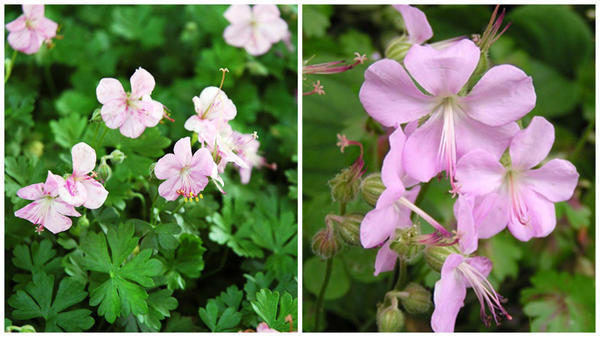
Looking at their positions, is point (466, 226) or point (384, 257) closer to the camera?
point (466, 226)

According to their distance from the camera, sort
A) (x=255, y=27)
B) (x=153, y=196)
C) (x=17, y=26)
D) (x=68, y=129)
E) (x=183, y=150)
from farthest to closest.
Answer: (x=255, y=27)
(x=68, y=129)
(x=17, y=26)
(x=153, y=196)
(x=183, y=150)

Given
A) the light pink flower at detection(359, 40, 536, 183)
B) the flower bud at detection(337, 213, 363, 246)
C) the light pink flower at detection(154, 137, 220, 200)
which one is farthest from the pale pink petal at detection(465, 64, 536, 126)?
the light pink flower at detection(154, 137, 220, 200)

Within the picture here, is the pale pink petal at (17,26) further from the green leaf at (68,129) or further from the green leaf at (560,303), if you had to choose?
the green leaf at (560,303)

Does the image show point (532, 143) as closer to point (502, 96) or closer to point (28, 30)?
point (502, 96)

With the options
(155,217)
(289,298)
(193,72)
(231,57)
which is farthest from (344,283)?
(193,72)

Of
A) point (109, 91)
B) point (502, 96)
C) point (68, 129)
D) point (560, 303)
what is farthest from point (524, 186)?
point (68, 129)

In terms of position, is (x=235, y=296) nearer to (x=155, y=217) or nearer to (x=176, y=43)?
(x=155, y=217)

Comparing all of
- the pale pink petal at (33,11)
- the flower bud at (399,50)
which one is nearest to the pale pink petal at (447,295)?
the flower bud at (399,50)
